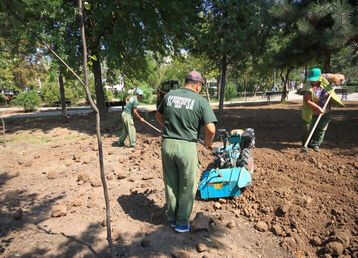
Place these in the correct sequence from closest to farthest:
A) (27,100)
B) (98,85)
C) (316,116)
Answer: (316,116)
(98,85)
(27,100)

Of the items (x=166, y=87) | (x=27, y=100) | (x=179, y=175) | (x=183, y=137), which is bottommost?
(x=179, y=175)

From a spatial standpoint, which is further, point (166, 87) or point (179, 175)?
point (166, 87)

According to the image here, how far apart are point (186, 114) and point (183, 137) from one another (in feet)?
0.88

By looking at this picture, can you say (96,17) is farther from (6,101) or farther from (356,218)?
(6,101)

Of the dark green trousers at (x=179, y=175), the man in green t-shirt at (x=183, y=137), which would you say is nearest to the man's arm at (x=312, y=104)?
the man in green t-shirt at (x=183, y=137)

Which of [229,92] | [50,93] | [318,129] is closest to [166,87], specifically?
[318,129]

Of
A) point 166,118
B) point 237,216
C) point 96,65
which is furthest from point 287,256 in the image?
point 96,65

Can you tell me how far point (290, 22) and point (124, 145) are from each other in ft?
17.6

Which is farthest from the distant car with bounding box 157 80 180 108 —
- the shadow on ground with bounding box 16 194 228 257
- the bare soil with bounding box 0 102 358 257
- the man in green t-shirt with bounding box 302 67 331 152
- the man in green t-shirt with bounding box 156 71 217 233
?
the shadow on ground with bounding box 16 194 228 257

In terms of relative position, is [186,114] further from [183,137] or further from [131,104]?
[131,104]

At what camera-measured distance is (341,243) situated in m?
2.82

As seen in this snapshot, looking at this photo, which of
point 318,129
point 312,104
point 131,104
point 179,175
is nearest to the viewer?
point 179,175

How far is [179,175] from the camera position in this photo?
3.10 meters

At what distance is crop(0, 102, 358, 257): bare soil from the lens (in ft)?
9.53
